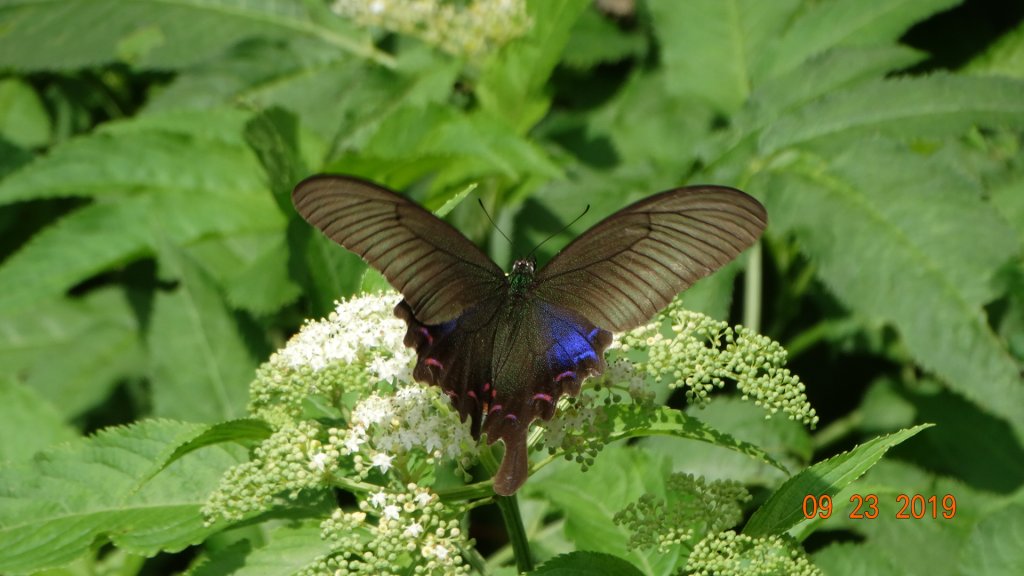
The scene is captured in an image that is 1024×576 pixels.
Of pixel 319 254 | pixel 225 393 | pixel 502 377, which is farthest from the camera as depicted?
pixel 225 393

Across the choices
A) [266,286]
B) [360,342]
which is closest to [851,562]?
[360,342]

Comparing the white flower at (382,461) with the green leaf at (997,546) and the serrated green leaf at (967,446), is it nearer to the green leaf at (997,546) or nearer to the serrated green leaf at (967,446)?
the green leaf at (997,546)

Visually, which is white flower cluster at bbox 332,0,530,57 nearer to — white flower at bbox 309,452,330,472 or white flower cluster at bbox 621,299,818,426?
white flower cluster at bbox 621,299,818,426

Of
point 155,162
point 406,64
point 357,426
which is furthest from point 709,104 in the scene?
point 357,426

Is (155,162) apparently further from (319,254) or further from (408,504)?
(408,504)

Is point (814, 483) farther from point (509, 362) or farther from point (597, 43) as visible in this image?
point (597, 43)

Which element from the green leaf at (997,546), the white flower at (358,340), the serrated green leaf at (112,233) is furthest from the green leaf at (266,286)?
the green leaf at (997,546)

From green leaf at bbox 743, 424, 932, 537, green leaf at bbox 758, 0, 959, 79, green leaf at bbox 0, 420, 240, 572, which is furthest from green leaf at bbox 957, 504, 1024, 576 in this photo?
green leaf at bbox 0, 420, 240, 572
